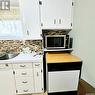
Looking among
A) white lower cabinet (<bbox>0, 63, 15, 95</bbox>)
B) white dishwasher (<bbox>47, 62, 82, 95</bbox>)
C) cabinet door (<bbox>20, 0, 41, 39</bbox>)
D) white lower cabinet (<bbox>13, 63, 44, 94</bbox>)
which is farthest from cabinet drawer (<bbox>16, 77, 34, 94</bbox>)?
cabinet door (<bbox>20, 0, 41, 39</bbox>)

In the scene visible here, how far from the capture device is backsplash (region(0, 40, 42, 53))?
298 cm

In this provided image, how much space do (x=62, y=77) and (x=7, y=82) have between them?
1127 millimetres

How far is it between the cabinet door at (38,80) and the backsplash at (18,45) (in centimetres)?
62

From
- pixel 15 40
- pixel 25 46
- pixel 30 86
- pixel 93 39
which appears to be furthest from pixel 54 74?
pixel 15 40

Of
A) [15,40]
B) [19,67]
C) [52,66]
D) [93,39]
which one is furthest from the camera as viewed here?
[15,40]

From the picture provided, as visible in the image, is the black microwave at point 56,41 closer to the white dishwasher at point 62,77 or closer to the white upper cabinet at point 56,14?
the white upper cabinet at point 56,14

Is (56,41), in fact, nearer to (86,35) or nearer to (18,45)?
(86,35)

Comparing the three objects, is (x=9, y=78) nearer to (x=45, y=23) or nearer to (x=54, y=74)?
(x=54, y=74)

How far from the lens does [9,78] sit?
101 inches

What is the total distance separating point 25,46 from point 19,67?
657mm

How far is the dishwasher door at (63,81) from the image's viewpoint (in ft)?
7.63

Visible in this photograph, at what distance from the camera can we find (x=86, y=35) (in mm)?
2264

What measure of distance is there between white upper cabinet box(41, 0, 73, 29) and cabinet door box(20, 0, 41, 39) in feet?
0.49

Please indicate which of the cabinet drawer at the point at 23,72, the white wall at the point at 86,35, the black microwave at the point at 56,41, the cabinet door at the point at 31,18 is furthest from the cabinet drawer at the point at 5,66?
the white wall at the point at 86,35
